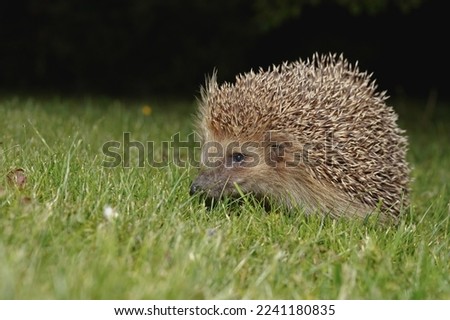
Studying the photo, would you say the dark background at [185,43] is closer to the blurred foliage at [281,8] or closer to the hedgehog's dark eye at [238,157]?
the blurred foliage at [281,8]

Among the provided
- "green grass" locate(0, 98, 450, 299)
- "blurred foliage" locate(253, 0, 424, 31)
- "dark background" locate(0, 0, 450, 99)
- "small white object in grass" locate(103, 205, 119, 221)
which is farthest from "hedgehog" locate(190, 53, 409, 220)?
"dark background" locate(0, 0, 450, 99)

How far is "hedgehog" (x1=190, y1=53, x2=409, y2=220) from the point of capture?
537 centimetres

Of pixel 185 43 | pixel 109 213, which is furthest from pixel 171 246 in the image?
pixel 185 43

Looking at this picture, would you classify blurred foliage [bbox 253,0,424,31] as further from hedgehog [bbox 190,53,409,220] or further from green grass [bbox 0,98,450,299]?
green grass [bbox 0,98,450,299]

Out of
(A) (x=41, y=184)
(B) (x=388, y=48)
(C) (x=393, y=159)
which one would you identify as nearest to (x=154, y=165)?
(A) (x=41, y=184)

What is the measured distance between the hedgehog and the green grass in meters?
0.35

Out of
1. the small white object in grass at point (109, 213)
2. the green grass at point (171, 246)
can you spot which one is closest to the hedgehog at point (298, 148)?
the green grass at point (171, 246)

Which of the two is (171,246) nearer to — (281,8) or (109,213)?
(109,213)

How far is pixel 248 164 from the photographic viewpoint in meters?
5.48

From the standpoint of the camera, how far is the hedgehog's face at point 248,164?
541 cm

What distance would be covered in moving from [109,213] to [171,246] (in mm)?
381

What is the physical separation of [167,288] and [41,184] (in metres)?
1.48

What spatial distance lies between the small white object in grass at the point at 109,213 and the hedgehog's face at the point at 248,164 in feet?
4.94
